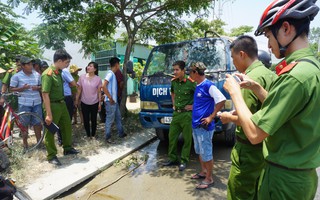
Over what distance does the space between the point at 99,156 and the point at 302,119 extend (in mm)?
4047

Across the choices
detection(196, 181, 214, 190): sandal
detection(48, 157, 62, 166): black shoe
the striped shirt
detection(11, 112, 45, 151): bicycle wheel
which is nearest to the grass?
detection(48, 157, 62, 166): black shoe

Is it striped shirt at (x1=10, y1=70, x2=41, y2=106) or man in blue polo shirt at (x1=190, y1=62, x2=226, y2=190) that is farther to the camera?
striped shirt at (x1=10, y1=70, x2=41, y2=106)

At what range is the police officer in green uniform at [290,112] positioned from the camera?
1.18 meters

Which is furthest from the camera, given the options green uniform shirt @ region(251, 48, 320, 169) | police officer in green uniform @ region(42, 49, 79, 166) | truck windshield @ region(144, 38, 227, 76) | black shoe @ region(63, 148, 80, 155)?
truck windshield @ region(144, 38, 227, 76)

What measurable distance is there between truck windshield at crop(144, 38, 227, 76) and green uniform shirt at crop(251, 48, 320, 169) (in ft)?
11.6

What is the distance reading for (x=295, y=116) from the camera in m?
1.22

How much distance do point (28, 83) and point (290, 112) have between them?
476 centimetres

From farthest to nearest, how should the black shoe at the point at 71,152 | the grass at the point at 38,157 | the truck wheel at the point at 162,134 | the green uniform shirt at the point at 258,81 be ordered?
the truck wheel at the point at 162,134
the black shoe at the point at 71,152
the grass at the point at 38,157
the green uniform shirt at the point at 258,81

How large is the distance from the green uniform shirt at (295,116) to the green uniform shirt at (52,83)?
3.57 meters

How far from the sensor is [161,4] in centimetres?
694

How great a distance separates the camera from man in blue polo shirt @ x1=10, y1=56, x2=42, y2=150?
476 cm

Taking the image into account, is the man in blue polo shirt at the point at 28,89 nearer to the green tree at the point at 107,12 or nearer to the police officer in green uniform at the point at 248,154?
the green tree at the point at 107,12

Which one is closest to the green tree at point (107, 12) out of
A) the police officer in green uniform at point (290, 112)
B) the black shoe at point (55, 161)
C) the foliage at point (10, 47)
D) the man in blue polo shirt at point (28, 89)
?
the foliage at point (10, 47)

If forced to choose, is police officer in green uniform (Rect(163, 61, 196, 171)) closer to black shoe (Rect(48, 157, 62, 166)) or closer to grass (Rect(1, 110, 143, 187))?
grass (Rect(1, 110, 143, 187))
